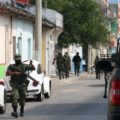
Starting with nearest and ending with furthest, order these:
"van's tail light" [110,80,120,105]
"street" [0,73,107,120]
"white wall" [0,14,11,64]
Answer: "van's tail light" [110,80,120,105] < "street" [0,73,107,120] < "white wall" [0,14,11,64]

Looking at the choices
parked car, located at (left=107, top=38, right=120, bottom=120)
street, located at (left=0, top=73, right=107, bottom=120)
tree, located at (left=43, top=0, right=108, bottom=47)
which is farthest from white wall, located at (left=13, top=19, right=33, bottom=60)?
parked car, located at (left=107, top=38, right=120, bottom=120)

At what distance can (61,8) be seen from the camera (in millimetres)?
49438

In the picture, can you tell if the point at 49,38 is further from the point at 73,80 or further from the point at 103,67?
the point at 103,67

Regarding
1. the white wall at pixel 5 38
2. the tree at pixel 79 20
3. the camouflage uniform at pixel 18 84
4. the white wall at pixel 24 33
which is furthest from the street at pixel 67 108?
the tree at pixel 79 20

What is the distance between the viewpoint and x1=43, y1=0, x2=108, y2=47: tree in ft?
161

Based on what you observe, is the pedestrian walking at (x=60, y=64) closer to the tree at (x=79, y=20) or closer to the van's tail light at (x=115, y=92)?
the tree at (x=79, y=20)

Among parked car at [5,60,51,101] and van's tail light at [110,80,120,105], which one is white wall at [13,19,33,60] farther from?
van's tail light at [110,80,120,105]

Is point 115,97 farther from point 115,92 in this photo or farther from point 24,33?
point 24,33

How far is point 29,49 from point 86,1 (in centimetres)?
968

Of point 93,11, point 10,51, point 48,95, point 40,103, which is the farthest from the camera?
point 93,11

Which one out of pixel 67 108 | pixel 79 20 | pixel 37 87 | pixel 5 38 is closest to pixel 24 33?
pixel 5 38

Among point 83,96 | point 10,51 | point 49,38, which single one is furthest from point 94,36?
point 83,96

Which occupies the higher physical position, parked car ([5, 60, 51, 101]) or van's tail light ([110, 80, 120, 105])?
van's tail light ([110, 80, 120, 105])

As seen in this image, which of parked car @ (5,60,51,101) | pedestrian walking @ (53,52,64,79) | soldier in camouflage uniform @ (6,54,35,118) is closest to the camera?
soldier in camouflage uniform @ (6,54,35,118)
